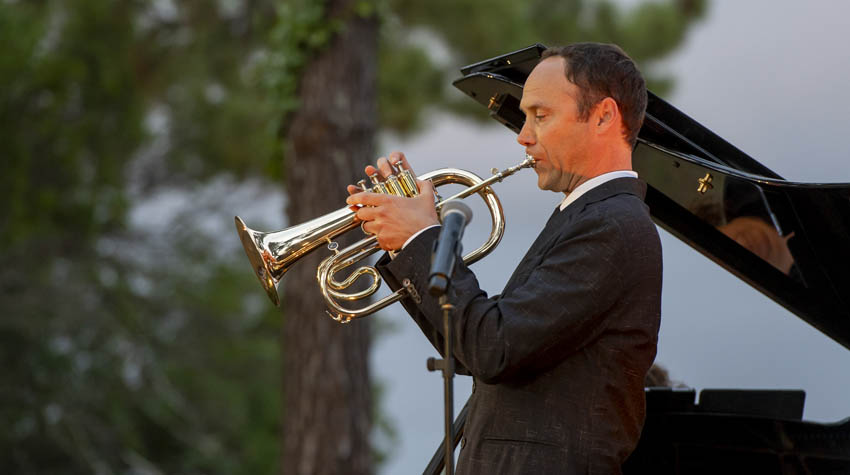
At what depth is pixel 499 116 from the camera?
125 inches

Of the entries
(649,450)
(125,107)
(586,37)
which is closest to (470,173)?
(649,450)

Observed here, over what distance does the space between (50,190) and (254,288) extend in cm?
320

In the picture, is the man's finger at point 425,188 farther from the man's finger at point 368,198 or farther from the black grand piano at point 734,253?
the black grand piano at point 734,253

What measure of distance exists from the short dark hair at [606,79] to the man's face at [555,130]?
2 cm

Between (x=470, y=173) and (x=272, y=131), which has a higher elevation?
(x=272, y=131)

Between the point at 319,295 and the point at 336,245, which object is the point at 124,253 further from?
the point at 336,245

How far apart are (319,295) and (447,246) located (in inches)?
178

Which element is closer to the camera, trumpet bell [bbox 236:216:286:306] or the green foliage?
trumpet bell [bbox 236:216:286:306]

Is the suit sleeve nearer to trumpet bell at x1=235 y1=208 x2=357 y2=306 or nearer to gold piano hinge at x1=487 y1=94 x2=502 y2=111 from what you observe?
trumpet bell at x1=235 y1=208 x2=357 y2=306

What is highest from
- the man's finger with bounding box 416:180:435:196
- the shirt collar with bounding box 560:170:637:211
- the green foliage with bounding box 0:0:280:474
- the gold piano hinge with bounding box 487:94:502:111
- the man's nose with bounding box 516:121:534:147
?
the green foliage with bounding box 0:0:280:474

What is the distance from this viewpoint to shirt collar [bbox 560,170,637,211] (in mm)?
2447

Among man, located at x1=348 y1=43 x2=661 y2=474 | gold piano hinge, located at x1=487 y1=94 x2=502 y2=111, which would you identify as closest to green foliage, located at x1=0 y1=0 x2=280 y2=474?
gold piano hinge, located at x1=487 y1=94 x2=502 y2=111

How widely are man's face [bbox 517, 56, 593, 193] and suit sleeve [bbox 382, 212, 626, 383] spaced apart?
193 millimetres

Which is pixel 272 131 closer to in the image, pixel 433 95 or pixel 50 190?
pixel 433 95
